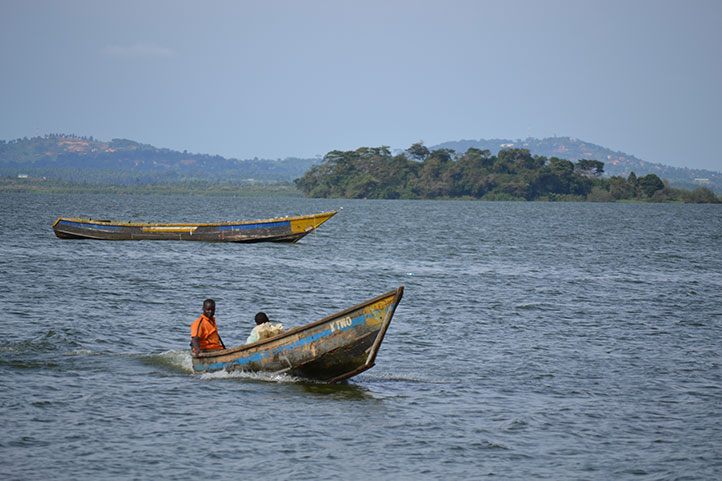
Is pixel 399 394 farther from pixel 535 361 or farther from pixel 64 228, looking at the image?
pixel 64 228

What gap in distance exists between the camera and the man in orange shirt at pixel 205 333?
658 inches

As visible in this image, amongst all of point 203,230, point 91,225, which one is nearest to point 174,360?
point 203,230

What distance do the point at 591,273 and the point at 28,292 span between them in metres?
24.9

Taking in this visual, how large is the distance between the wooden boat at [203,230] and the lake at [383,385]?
13850mm

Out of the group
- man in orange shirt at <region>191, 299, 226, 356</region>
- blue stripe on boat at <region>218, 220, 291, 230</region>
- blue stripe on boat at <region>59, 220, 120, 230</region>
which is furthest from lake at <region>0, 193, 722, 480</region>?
blue stripe on boat at <region>59, 220, 120, 230</region>

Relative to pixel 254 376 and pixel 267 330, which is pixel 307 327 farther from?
pixel 254 376

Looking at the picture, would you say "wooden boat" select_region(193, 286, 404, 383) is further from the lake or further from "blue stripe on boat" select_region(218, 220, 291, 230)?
"blue stripe on boat" select_region(218, 220, 291, 230)

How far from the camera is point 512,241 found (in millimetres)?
61906

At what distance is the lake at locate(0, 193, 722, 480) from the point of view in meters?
12.3

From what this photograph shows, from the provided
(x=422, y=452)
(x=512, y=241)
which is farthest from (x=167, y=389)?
(x=512, y=241)

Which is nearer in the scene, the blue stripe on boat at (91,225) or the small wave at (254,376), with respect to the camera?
the small wave at (254,376)

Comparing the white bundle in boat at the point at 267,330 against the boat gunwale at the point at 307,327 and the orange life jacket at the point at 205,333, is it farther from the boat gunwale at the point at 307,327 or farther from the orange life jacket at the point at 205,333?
the orange life jacket at the point at 205,333

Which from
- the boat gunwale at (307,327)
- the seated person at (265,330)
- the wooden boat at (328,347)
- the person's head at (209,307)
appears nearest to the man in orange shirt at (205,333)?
the person's head at (209,307)

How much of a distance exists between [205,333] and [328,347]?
2820 mm
